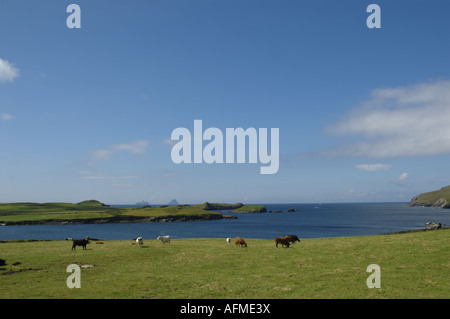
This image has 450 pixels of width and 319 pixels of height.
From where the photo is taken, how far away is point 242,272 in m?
24.3

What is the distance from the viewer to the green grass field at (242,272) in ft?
59.8

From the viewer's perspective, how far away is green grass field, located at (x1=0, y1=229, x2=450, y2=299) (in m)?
18.2

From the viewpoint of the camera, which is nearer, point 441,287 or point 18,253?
point 441,287

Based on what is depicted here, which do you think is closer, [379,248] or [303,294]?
[303,294]

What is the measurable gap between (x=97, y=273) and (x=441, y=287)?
2599 centimetres

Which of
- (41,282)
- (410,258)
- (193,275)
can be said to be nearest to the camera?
(41,282)
